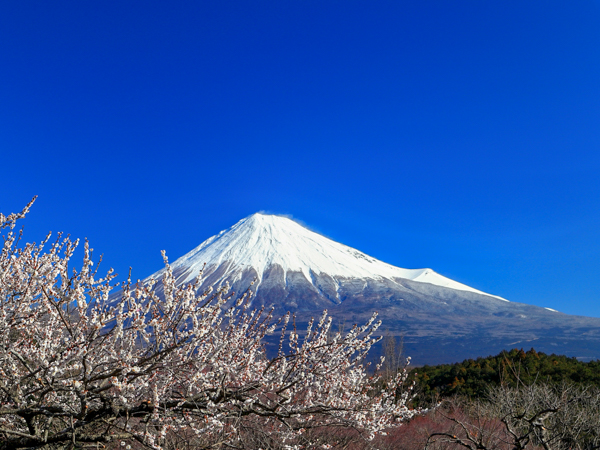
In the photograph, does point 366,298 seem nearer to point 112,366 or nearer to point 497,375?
point 497,375

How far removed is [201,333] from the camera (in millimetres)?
3154

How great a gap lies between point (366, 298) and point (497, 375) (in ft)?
351

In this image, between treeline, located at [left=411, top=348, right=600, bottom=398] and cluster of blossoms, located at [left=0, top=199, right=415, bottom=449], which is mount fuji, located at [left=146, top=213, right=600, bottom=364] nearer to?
treeline, located at [left=411, top=348, right=600, bottom=398]

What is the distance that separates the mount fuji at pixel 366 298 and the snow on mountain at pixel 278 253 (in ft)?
1.19

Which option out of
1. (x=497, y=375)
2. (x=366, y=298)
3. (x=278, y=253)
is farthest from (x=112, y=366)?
(x=278, y=253)

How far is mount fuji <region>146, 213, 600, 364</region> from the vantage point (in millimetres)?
96125

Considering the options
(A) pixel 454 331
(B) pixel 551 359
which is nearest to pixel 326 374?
(B) pixel 551 359

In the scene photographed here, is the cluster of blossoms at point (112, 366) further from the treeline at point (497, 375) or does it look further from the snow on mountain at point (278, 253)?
the snow on mountain at point (278, 253)

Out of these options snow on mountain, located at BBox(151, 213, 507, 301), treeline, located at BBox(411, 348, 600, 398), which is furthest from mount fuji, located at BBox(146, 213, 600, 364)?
treeline, located at BBox(411, 348, 600, 398)

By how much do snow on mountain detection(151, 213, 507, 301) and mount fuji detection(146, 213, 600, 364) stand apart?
1.19 ft

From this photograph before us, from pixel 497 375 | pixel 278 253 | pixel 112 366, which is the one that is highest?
pixel 278 253

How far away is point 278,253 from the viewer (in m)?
138

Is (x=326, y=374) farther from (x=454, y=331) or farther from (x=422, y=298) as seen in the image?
(x=422, y=298)

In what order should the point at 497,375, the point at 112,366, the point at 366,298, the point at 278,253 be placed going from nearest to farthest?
the point at 112,366
the point at 497,375
the point at 366,298
the point at 278,253
